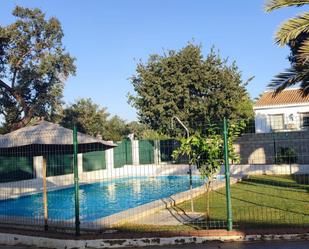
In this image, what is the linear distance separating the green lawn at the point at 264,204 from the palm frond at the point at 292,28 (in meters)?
4.35

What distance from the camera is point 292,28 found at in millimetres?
11570

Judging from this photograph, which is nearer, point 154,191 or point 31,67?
point 154,191

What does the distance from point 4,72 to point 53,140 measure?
28032 millimetres

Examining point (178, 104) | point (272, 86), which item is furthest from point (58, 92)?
point (272, 86)

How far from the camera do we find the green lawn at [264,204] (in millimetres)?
10570

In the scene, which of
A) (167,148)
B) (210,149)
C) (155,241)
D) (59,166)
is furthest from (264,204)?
(59,166)

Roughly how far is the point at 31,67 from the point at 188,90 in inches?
504

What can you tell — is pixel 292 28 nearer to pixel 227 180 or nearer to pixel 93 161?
pixel 227 180

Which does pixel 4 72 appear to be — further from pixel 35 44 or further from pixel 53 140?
pixel 53 140

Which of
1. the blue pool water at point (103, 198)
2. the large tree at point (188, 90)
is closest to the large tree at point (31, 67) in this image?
the large tree at point (188, 90)

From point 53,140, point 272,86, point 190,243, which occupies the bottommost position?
point 190,243

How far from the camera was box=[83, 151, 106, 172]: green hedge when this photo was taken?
2852 centimetres

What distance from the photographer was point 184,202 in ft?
50.9

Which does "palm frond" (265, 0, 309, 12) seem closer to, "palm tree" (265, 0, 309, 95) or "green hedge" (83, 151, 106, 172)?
"palm tree" (265, 0, 309, 95)
